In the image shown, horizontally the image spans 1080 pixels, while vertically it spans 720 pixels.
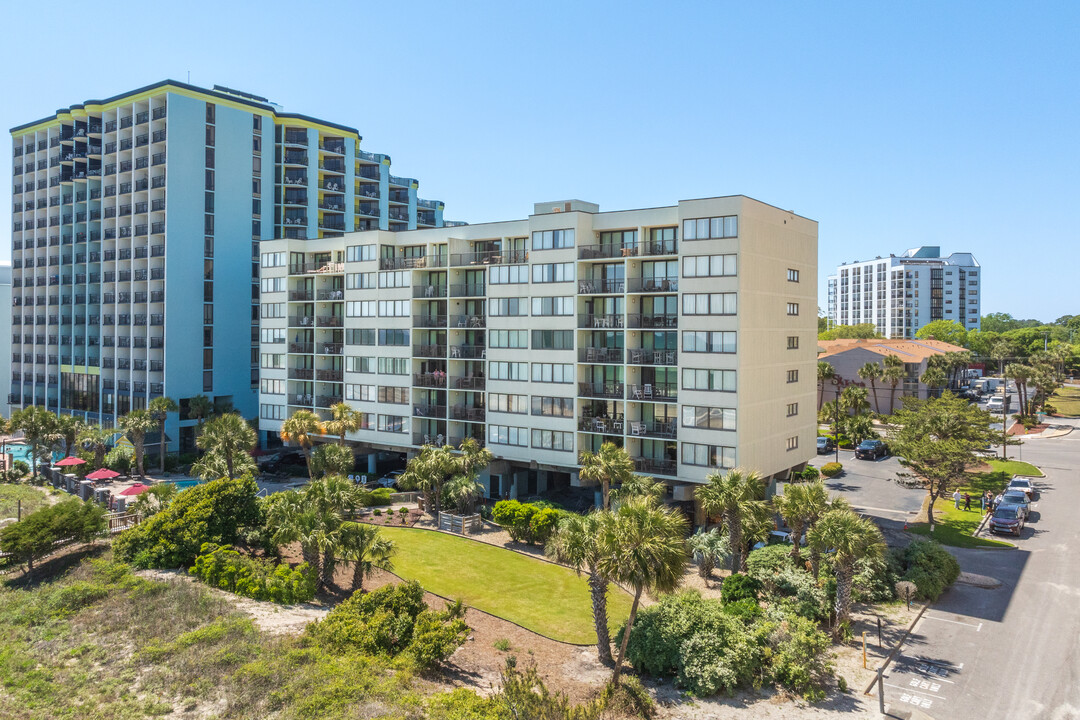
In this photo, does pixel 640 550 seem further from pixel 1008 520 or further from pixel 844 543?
pixel 1008 520

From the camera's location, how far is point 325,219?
90.6 m

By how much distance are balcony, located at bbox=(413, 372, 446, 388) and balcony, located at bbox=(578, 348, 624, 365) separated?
1390cm

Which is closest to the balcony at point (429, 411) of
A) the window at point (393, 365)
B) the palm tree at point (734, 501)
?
the window at point (393, 365)

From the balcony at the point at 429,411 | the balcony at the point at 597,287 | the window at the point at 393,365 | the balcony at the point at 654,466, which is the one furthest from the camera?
the window at the point at 393,365

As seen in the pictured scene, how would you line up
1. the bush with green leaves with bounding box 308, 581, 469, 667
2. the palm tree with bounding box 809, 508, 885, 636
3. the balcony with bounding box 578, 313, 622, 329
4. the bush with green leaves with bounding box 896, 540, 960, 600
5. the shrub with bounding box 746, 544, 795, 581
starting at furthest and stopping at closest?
the balcony with bounding box 578, 313, 622, 329, the shrub with bounding box 746, 544, 795, 581, the bush with green leaves with bounding box 896, 540, 960, 600, the palm tree with bounding box 809, 508, 885, 636, the bush with green leaves with bounding box 308, 581, 469, 667

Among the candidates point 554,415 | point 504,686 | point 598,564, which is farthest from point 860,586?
point 554,415

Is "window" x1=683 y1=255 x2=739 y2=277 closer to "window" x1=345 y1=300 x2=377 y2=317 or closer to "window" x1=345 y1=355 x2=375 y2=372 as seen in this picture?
"window" x1=345 y1=300 x2=377 y2=317

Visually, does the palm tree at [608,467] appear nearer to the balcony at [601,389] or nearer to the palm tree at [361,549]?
the balcony at [601,389]

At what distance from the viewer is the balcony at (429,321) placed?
6150cm

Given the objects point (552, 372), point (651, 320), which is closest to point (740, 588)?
point (651, 320)

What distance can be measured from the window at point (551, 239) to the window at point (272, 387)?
103ft

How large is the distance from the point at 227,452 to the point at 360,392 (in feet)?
50.3

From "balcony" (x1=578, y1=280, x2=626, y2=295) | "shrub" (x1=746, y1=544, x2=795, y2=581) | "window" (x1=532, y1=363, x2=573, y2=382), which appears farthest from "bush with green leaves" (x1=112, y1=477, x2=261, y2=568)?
"shrub" (x1=746, y1=544, x2=795, y2=581)

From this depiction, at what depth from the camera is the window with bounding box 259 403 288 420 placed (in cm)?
7162
